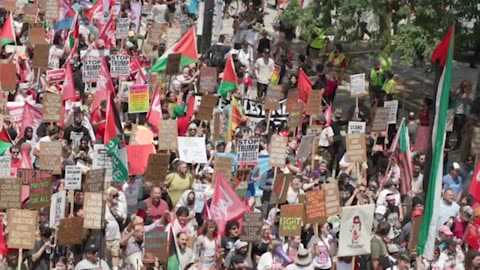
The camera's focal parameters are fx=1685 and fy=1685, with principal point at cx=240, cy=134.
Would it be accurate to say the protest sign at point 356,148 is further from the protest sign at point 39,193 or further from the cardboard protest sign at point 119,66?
the cardboard protest sign at point 119,66

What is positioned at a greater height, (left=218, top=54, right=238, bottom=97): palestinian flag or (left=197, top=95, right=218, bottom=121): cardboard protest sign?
(left=218, top=54, right=238, bottom=97): palestinian flag

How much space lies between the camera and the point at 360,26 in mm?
26781

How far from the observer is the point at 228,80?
25609 millimetres

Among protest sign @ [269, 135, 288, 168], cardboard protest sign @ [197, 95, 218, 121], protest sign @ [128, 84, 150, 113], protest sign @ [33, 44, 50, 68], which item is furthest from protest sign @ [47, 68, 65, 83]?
protest sign @ [269, 135, 288, 168]

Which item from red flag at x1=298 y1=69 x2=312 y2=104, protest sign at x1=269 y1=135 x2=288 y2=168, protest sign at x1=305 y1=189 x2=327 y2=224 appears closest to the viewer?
protest sign at x1=305 y1=189 x2=327 y2=224

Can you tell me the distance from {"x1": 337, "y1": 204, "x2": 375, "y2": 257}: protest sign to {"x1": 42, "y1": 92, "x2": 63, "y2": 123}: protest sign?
228 inches

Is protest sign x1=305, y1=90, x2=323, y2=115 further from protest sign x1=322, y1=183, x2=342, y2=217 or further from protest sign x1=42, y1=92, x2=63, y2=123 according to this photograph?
protest sign x1=322, y1=183, x2=342, y2=217

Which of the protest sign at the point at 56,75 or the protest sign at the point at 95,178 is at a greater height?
the protest sign at the point at 56,75

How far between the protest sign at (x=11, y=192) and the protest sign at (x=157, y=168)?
242cm

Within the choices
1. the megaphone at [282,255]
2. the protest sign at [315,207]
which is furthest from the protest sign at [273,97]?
the megaphone at [282,255]

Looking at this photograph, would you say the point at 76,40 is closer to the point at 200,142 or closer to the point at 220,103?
the point at 220,103

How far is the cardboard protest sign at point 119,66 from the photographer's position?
2555cm

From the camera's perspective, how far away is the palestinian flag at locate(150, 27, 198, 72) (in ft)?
85.8

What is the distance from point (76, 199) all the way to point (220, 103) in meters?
6.27
